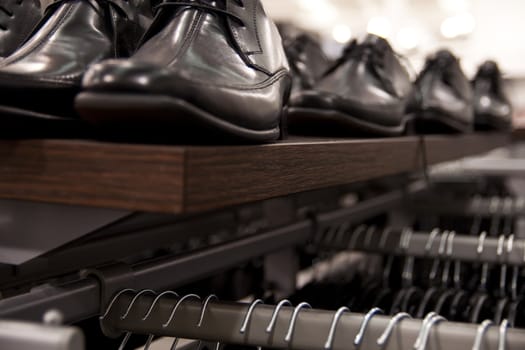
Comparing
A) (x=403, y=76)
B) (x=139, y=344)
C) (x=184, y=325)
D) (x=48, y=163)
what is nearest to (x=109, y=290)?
(x=184, y=325)

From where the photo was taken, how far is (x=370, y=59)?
3.05 feet

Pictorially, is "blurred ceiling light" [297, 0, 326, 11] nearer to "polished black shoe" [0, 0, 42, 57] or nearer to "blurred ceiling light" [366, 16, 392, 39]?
"blurred ceiling light" [366, 16, 392, 39]

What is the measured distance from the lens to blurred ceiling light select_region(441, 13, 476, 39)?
11.9 feet

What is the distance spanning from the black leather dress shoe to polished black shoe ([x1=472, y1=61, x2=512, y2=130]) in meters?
1.07

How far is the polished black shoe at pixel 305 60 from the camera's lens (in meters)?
1.03

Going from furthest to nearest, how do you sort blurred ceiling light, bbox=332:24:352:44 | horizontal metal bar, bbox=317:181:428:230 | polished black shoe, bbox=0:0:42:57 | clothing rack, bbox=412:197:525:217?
1. blurred ceiling light, bbox=332:24:352:44
2. clothing rack, bbox=412:197:525:217
3. horizontal metal bar, bbox=317:181:428:230
4. polished black shoe, bbox=0:0:42:57

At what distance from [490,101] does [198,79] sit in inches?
52.4

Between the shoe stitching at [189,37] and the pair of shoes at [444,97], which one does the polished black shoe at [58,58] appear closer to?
the shoe stitching at [189,37]

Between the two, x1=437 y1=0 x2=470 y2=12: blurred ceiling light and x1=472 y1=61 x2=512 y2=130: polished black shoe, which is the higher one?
x1=437 y1=0 x2=470 y2=12: blurred ceiling light

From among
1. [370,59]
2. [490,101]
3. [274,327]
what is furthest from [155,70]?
[490,101]

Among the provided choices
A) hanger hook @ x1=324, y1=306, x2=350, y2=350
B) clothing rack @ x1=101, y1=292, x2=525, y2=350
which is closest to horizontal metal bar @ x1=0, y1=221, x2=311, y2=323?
clothing rack @ x1=101, y1=292, x2=525, y2=350

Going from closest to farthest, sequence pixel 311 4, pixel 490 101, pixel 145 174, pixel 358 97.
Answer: pixel 145 174 < pixel 358 97 < pixel 490 101 < pixel 311 4

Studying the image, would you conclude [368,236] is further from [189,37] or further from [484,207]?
[189,37]

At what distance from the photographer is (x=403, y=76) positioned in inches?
40.4
